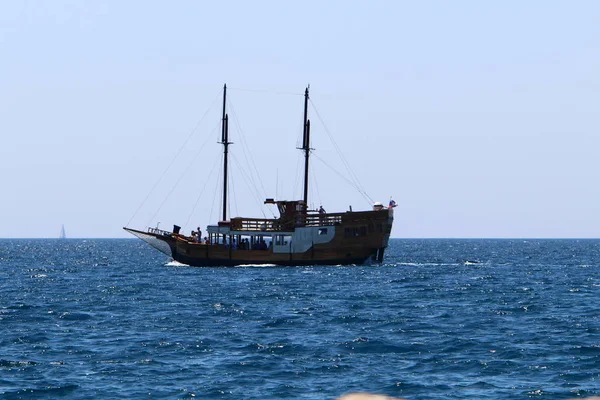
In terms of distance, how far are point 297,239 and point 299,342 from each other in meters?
44.6

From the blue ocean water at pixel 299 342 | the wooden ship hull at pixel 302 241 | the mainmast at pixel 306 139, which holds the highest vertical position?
the mainmast at pixel 306 139

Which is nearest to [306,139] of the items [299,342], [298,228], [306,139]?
[306,139]

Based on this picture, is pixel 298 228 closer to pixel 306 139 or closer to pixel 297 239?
pixel 297 239

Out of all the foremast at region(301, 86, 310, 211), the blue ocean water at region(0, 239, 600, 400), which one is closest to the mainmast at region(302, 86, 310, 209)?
the foremast at region(301, 86, 310, 211)

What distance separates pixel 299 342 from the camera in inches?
1198

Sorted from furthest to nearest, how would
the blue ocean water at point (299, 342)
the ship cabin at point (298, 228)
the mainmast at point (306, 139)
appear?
the mainmast at point (306, 139), the ship cabin at point (298, 228), the blue ocean water at point (299, 342)

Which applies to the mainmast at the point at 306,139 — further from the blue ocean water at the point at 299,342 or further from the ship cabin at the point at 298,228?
the blue ocean water at the point at 299,342

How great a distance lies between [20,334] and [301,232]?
141 feet

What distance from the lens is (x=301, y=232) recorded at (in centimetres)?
7469

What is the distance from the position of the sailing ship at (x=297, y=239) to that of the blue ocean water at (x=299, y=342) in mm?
18489

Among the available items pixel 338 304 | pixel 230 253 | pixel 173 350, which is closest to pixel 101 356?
pixel 173 350

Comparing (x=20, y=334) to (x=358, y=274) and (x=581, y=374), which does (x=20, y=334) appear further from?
(x=358, y=274)

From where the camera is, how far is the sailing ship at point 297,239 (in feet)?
244

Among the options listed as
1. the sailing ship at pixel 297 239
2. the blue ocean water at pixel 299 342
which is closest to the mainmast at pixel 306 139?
the sailing ship at pixel 297 239
